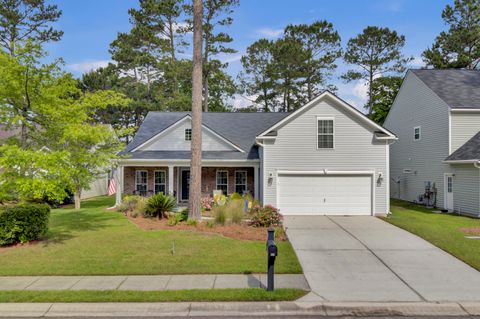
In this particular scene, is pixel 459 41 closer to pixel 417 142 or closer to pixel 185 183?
pixel 417 142

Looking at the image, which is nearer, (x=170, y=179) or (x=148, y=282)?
(x=148, y=282)

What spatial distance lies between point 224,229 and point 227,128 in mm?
11986

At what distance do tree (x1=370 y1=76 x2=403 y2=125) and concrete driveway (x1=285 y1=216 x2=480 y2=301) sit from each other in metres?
29.8

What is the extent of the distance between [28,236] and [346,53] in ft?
125

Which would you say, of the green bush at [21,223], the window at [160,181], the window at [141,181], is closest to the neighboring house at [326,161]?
the window at [160,181]

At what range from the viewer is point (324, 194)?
17.3 metres

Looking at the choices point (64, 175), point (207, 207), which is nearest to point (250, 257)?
point (64, 175)

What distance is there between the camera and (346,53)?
40562 millimetres

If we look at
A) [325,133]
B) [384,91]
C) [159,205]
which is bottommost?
[159,205]

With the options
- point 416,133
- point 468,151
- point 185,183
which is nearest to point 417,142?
point 416,133

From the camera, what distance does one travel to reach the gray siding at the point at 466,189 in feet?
54.3

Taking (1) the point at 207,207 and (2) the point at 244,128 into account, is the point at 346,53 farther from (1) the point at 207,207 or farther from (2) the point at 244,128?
(1) the point at 207,207

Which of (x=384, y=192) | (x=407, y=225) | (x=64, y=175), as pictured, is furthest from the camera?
(x=384, y=192)

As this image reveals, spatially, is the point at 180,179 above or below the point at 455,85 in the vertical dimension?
below
